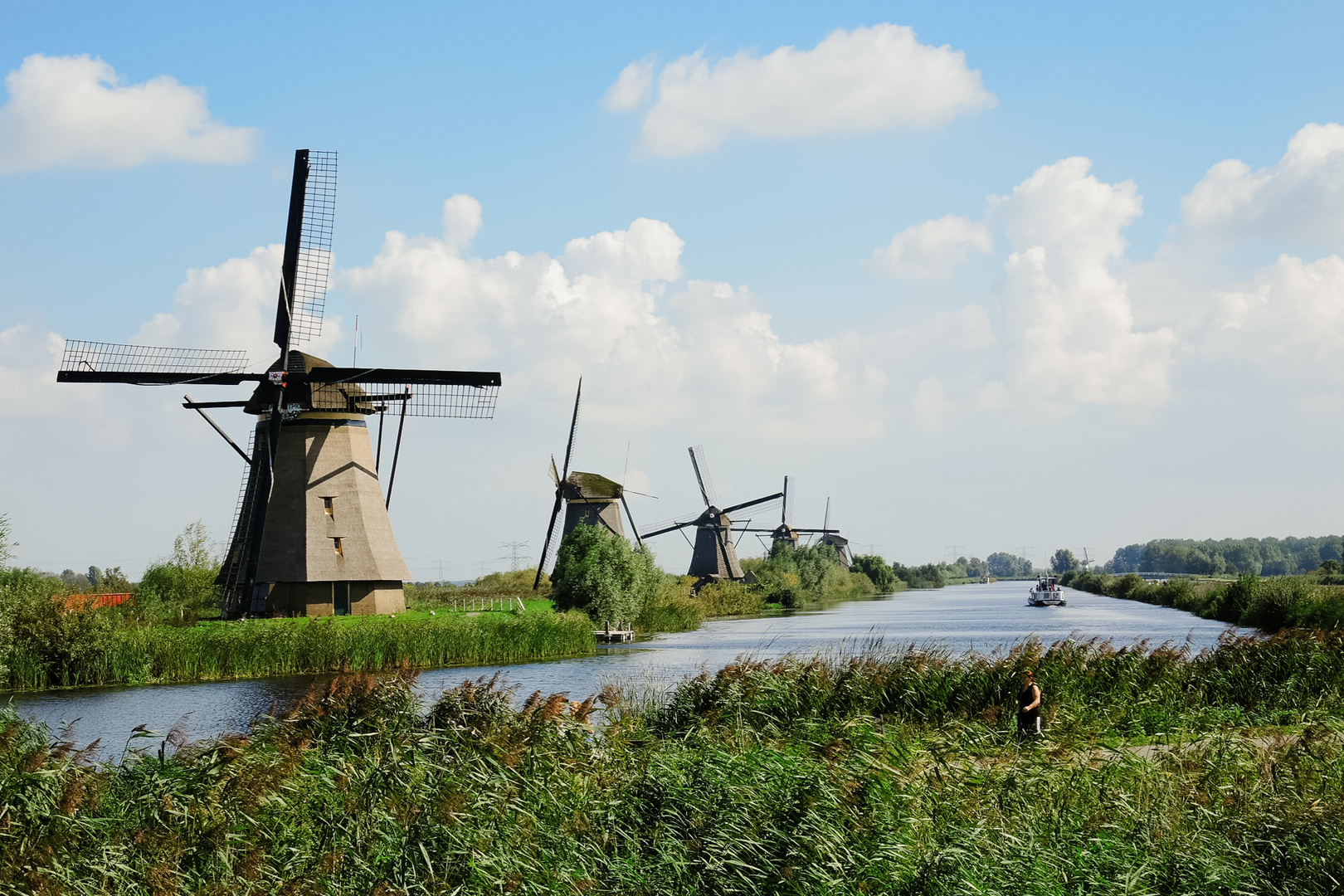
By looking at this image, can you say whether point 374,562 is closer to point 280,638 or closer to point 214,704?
point 280,638

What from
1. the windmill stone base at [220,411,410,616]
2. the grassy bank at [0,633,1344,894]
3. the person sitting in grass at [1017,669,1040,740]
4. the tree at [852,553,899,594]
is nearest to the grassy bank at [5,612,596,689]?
the windmill stone base at [220,411,410,616]

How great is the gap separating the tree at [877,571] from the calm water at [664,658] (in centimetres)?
5017

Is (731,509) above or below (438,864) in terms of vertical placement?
above

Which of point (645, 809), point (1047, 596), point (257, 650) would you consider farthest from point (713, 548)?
point (645, 809)

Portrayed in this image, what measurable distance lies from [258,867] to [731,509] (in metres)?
76.2

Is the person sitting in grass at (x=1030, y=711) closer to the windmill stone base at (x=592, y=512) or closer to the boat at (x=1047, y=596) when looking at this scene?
the windmill stone base at (x=592, y=512)

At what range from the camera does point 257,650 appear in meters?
27.5

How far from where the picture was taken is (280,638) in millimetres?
27828

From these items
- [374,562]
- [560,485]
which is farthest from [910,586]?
[374,562]

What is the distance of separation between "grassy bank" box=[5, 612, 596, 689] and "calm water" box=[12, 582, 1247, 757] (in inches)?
43.6

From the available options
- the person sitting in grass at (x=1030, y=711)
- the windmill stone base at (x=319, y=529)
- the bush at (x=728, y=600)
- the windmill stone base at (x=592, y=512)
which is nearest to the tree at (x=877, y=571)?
the bush at (x=728, y=600)

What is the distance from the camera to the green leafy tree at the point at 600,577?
1674 inches

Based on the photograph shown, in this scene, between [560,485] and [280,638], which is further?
[560,485]

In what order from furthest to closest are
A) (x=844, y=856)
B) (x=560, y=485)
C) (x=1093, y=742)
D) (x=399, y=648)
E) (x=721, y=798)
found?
(x=560, y=485) < (x=399, y=648) < (x=1093, y=742) < (x=721, y=798) < (x=844, y=856)
